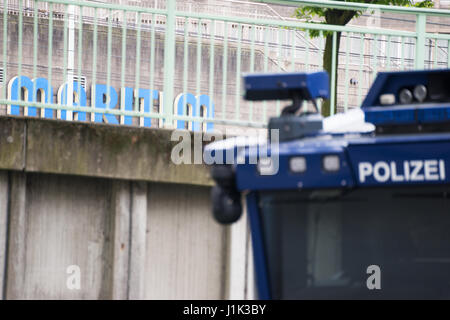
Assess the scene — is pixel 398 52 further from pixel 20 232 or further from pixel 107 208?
pixel 20 232

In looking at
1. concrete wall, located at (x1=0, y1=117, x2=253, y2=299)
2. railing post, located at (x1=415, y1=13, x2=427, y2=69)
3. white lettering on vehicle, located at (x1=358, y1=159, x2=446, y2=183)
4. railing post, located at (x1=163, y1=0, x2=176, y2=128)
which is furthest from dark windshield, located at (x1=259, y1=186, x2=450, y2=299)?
Result: railing post, located at (x1=415, y1=13, x2=427, y2=69)

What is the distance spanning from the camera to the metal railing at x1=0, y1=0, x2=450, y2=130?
8.19 m

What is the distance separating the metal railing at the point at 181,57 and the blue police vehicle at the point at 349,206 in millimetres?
2663

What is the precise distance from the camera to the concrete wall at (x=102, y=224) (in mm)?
7730

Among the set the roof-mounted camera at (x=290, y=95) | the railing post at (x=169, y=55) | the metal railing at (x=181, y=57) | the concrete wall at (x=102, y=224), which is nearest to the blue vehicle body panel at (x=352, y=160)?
the roof-mounted camera at (x=290, y=95)

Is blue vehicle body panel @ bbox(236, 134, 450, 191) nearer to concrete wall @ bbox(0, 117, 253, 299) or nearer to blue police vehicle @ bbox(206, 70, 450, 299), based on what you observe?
blue police vehicle @ bbox(206, 70, 450, 299)

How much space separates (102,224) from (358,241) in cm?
302

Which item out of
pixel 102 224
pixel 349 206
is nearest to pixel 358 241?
pixel 349 206

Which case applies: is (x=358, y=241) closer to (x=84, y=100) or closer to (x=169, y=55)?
(x=169, y=55)

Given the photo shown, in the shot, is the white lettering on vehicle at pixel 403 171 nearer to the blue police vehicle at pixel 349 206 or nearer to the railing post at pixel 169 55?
the blue police vehicle at pixel 349 206

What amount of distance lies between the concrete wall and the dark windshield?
89.9 inches

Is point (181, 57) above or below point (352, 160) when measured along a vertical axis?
above

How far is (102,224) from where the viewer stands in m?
7.88
